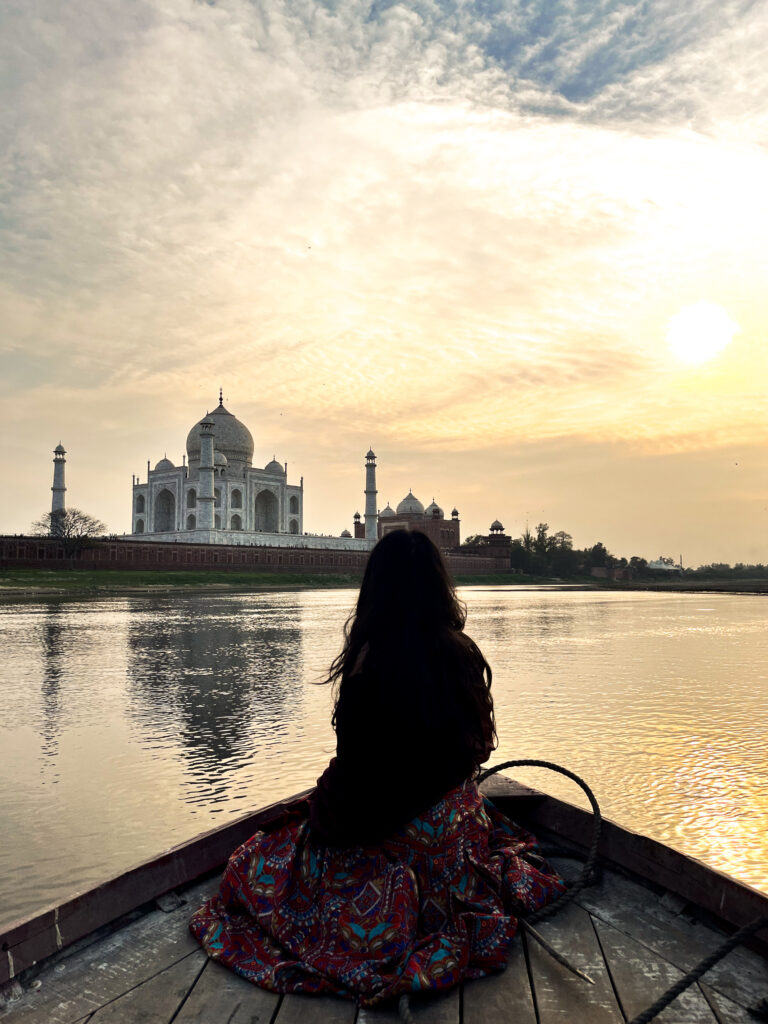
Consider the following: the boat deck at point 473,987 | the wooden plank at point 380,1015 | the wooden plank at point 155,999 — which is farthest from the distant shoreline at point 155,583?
the wooden plank at point 380,1015

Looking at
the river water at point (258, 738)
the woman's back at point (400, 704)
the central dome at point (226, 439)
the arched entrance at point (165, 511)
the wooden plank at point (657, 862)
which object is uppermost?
the central dome at point (226, 439)

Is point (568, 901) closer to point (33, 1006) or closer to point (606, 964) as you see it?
point (606, 964)

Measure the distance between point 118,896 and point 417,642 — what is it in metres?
1.28

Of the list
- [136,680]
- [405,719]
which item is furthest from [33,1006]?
[136,680]

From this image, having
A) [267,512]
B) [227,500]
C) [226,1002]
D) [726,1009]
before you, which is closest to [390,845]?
[226,1002]

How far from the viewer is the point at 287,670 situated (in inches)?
401

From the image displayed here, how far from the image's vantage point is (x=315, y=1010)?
2279mm

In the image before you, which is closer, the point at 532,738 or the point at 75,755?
the point at 75,755

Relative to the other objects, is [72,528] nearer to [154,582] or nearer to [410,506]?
[154,582]

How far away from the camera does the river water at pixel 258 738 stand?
4.36 metres

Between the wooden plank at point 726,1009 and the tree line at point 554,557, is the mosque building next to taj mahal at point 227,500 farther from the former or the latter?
the wooden plank at point 726,1009

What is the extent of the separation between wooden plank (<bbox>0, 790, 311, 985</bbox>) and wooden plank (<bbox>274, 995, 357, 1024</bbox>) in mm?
585

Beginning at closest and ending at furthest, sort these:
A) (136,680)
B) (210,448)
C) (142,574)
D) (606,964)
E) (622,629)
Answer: (606,964)
(136,680)
(622,629)
(142,574)
(210,448)

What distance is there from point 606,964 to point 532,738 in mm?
4162
